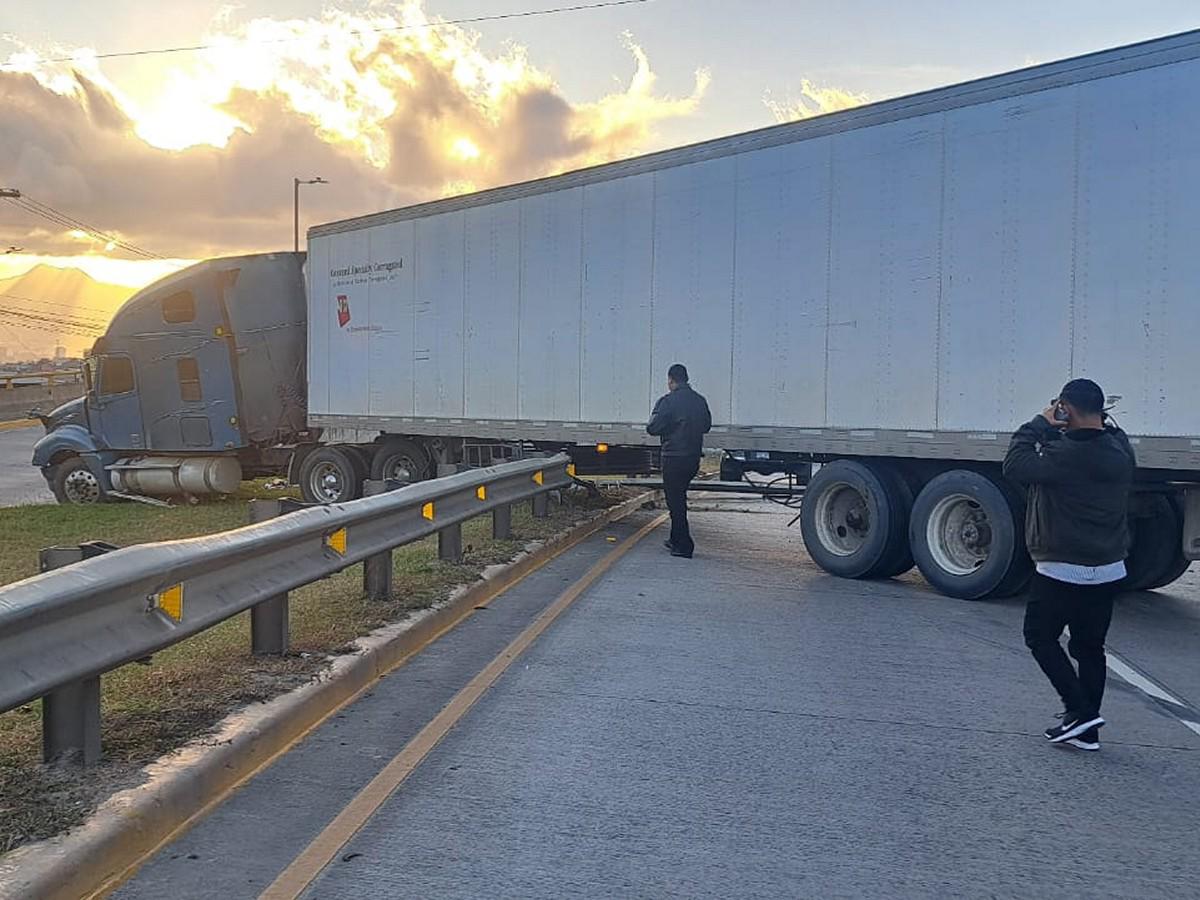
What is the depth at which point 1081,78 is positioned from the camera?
8594 millimetres

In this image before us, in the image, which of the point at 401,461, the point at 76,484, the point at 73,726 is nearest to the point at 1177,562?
the point at 73,726

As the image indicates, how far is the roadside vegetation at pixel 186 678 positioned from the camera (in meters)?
3.88

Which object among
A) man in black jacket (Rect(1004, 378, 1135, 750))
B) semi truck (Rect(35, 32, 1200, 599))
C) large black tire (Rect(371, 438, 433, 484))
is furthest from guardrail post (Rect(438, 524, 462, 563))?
large black tire (Rect(371, 438, 433, 484))

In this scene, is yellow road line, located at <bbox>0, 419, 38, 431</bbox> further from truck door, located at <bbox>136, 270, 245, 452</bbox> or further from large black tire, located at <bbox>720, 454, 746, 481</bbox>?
large black tire, located at <bbox>720, 454, 746, 481</bbox>

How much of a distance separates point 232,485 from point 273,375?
182cm

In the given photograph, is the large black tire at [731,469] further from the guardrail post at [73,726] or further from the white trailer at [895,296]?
the guardrail post at [73,726]

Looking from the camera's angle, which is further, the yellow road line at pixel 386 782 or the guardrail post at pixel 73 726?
the guardrail post at pixel 73 726

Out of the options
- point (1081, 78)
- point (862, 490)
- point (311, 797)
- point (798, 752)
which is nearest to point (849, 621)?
point (862, 490)

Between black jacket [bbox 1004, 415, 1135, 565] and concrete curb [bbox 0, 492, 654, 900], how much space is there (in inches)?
139

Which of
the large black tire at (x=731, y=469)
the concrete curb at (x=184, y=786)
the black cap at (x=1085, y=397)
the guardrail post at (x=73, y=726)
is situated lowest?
the concrete curb at (x=184, y=786)

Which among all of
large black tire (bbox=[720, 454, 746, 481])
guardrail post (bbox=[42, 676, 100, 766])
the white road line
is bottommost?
the white road line

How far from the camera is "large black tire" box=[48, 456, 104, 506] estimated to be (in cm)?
1738

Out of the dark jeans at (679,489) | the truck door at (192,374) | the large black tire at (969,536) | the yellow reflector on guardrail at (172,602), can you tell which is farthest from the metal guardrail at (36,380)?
the yellow reflector on guardrail at (172,602)

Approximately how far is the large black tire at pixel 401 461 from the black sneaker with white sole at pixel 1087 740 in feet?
37.6
